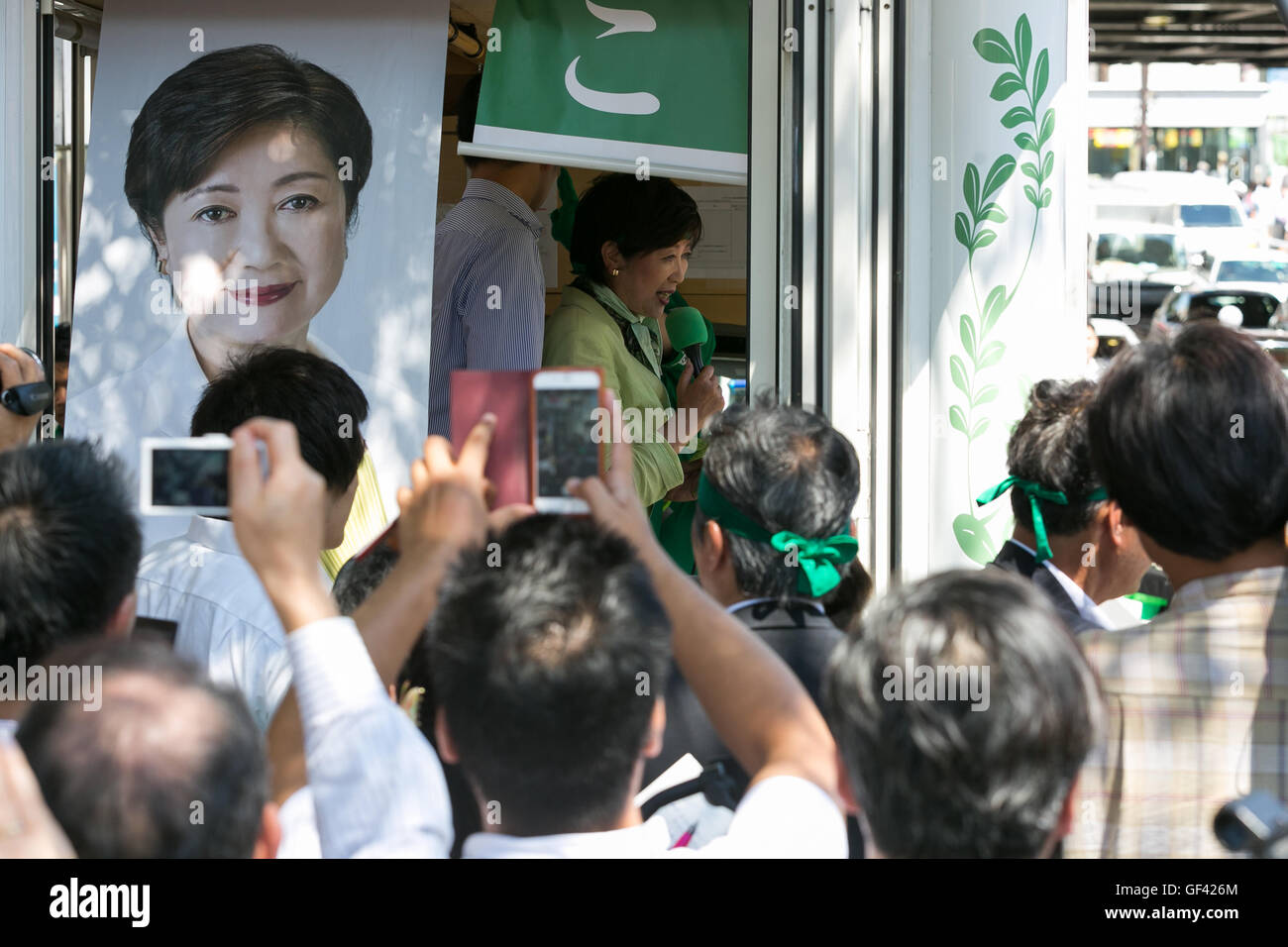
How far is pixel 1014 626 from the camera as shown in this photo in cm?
139

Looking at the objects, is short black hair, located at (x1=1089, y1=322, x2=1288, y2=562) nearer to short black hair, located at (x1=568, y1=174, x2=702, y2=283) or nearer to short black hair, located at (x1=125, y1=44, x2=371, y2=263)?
short black hair, located at (x1=568, y1=174, x2=702, y2=283)

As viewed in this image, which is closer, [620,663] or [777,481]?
[620,663]

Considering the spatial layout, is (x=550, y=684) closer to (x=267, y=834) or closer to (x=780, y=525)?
(x=267, y=834)

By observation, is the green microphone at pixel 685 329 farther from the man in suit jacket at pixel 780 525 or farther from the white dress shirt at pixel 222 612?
the white dress shirt at pixel 222 612

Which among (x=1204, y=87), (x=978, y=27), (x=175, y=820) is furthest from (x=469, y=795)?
(x=1204, y=87)

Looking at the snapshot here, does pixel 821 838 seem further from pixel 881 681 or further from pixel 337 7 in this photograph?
pixel 337 7

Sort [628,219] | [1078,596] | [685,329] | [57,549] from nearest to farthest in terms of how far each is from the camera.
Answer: [57,549] < [1078,596] < [628,219] < [685,329]

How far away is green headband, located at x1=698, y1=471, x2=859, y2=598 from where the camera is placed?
7.10 ft

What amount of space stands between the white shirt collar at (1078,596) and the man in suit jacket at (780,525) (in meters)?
0.54

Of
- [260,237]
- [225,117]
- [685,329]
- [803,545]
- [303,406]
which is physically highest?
[225,117]

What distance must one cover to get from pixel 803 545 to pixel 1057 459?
2.41 ft

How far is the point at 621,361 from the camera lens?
12.5 ft

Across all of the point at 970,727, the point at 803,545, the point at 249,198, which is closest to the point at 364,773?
the point at 970,727
